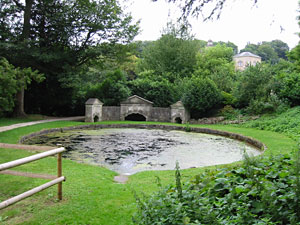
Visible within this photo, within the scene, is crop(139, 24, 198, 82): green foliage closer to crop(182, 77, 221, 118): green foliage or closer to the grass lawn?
crop(182, 77, 221, 118): green foliage

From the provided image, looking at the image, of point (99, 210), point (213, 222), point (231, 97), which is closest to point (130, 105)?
point (231, 97)

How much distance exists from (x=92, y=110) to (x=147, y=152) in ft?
32.5

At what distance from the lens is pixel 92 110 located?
61.2 feet

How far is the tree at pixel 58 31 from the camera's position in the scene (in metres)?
17.5

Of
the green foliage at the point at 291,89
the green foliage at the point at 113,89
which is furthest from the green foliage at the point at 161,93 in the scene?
the green foliage at the point at 291,89

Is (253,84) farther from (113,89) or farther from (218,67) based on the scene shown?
(113,89)

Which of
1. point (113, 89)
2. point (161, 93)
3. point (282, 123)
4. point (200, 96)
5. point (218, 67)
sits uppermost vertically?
point (218, 67)

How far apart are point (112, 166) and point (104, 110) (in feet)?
42.8

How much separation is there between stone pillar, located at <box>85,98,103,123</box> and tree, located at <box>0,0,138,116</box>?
2.50 metres

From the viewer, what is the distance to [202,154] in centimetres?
950

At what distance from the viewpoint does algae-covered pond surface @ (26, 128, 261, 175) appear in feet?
26.1

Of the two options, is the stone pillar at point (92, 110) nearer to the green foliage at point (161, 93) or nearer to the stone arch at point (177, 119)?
the green foliage at point (161, 93)

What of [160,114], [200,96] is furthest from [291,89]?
[160,114]

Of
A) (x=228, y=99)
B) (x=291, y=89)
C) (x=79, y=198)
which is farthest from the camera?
(x=228, y=99)
